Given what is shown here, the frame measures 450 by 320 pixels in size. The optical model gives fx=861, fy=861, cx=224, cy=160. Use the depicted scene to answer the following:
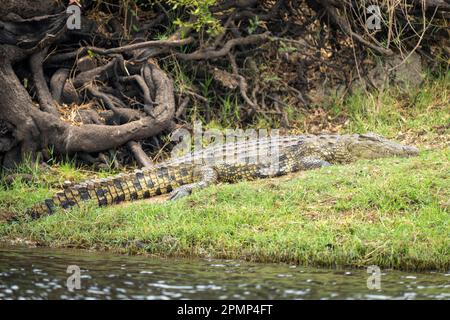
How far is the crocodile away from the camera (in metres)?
8.61

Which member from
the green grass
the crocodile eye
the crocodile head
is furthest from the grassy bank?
the crocodile eye

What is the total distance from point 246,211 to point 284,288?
1.74 m

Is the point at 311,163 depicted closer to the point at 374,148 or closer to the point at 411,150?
the point at 374,148

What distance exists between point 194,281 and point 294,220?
5.09 ft

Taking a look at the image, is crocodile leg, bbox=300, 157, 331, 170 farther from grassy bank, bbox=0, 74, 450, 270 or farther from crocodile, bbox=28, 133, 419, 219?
grassy bank, bbox=0, 74, 450, 270

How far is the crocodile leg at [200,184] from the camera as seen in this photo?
8.51 meters

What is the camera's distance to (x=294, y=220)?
7.42 metres

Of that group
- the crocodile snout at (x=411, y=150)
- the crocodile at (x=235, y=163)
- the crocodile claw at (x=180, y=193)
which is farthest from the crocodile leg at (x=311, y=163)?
the crocodile claw at (x=180, y=193)

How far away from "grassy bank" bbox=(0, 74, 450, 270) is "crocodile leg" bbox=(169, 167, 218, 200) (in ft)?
0.70

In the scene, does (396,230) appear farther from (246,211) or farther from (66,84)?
(66,84)

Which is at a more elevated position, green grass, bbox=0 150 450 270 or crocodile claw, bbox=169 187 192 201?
crocodile claw, bbox=169 187 192 201

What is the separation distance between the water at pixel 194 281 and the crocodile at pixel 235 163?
1711 millimetres

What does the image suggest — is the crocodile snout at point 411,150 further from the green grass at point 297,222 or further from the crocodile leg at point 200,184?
the crocodile leg at point 200,184
